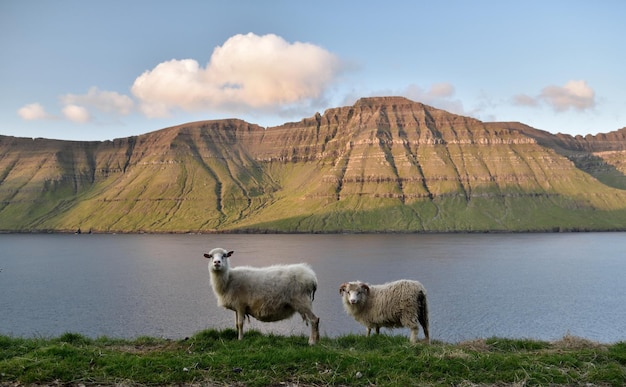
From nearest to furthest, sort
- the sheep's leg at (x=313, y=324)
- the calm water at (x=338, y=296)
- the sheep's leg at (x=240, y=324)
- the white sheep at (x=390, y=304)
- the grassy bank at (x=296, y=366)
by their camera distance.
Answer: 1. the grassy bank at (x=296, y=366)
2. the sheep's leg at (x=313, y=324)
3. the sheep's leg at (x=240, y=324)
4. the white sheep at (x=390, y=304)
5. the calm water at (x=338, y=296)

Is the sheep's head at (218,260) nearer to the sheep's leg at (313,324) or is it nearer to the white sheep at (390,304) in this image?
the sheep's leg at (313,324)

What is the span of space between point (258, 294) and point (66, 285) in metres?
85.5

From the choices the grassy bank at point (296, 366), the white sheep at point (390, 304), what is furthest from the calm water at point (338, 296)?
the grassy bank at point (296, 366)

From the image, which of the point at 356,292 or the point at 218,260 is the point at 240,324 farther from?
the point at 356,292

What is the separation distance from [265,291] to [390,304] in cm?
536

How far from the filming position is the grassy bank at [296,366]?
1070 centimetres

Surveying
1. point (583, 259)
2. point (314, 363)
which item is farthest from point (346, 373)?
point (583, 259)

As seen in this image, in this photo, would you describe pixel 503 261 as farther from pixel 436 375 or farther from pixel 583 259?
Result: pixel 436 375

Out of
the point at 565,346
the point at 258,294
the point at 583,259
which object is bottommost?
the point at 583,259

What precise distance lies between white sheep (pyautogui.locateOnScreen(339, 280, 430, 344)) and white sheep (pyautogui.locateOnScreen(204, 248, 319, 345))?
300cm

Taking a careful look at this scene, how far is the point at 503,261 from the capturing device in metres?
127

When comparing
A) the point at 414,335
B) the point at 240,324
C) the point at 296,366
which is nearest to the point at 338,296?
the point at 414,335

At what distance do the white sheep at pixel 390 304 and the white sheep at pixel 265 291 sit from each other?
3.00 metres

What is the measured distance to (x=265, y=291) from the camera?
1580 centimetres
